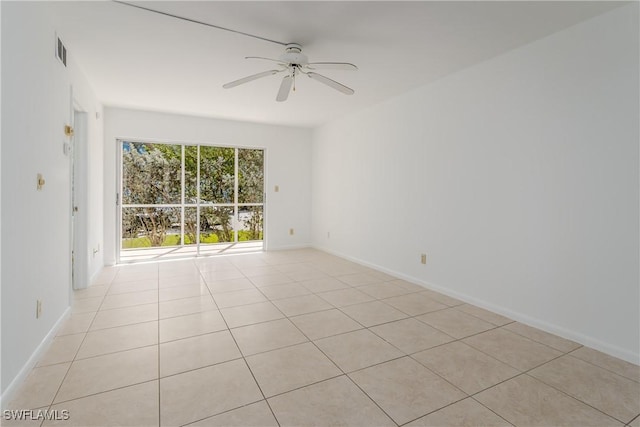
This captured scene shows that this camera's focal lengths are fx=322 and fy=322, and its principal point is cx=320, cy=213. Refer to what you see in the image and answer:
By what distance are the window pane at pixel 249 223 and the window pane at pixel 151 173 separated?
127 centimetres

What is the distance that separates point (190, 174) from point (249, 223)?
61.0 inches

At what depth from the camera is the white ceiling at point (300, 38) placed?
7.57 ft

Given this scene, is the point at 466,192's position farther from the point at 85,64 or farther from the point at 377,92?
the point at 85,64

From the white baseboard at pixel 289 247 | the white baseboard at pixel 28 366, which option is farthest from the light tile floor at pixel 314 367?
the white baseboard at pixel 289 247

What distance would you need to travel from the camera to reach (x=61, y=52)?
272 cm

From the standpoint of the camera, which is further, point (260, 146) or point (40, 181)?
point (260, 146)

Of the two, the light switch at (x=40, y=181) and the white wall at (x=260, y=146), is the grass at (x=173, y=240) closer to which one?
the white wall at (x=260, y=146)

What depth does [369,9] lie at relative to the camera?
231 centimetres

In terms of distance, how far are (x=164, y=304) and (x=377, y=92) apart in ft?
11.6

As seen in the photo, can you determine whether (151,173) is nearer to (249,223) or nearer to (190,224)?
(190,224)

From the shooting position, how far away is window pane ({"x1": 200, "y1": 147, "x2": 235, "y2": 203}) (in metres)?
6.03

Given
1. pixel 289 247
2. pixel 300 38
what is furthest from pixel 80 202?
pixel 289 247

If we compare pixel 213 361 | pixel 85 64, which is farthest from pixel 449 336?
pixel 85 64

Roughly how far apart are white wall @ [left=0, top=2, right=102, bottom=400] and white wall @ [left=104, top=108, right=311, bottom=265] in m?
2.26
